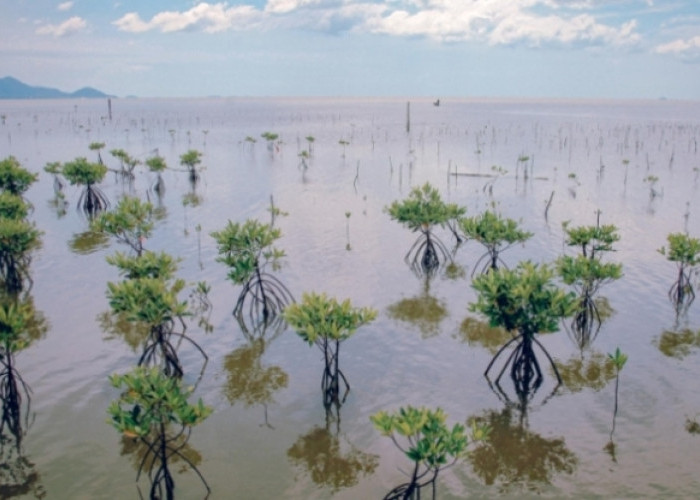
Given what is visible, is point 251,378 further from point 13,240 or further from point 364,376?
point 13,240

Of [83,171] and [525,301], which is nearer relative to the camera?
[525,301]

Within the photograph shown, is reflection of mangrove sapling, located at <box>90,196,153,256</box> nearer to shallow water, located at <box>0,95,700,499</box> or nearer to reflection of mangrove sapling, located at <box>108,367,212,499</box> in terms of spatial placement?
shallow water, located at <box>0,95,700,499</box>

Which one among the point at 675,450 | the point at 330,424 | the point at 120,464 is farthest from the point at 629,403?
the point at 120,464

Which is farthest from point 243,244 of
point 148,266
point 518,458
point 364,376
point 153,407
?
point 518,458

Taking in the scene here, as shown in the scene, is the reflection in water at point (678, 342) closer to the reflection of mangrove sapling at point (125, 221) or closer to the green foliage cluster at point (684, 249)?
the green foliage cluster at point (684, 249)

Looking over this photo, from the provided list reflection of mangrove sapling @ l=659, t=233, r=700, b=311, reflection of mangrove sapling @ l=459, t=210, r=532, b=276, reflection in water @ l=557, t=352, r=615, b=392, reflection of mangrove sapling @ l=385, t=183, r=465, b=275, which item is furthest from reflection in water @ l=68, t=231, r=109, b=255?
reflection of mangrove sapling @ l=659, t=233, r=700, b=311

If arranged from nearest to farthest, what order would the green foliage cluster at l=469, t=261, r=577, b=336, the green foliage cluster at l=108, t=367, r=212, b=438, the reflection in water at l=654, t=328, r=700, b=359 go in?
the green foliage cluster at l=108, t=367, r=212, b=438 < the green foliage cluster at l=469, t=261, r=577, b=336 < the reflection in water at l=654, t=328, r=700, b=359

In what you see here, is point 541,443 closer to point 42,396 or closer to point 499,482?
point 499,482
